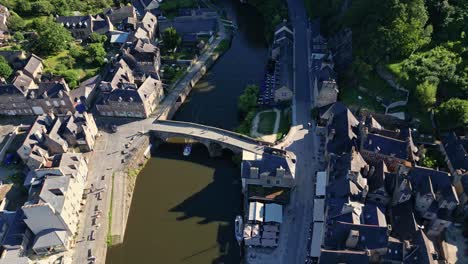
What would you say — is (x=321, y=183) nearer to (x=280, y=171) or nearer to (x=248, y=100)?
(x=280, y=171)

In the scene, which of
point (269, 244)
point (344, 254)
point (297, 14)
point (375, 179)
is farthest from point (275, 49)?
point (344, 254)

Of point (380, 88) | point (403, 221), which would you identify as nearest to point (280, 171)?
point (403, 221)

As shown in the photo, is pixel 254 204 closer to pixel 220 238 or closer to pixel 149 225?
pixel 220 238

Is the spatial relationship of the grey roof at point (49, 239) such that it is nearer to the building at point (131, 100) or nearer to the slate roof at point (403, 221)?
the building at point (131, 100)

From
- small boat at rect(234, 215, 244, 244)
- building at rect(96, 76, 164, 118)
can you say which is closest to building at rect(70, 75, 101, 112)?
building at rect(96, 76, 164, 118)

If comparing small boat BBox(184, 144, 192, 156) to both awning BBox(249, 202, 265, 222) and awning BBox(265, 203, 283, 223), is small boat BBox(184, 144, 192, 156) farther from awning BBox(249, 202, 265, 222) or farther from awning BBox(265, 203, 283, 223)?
awning BBox(265, 203, 283, 223)

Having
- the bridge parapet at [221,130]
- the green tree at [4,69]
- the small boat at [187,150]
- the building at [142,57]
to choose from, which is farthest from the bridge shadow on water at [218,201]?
the green tree at [4,69]

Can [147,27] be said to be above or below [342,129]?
above
